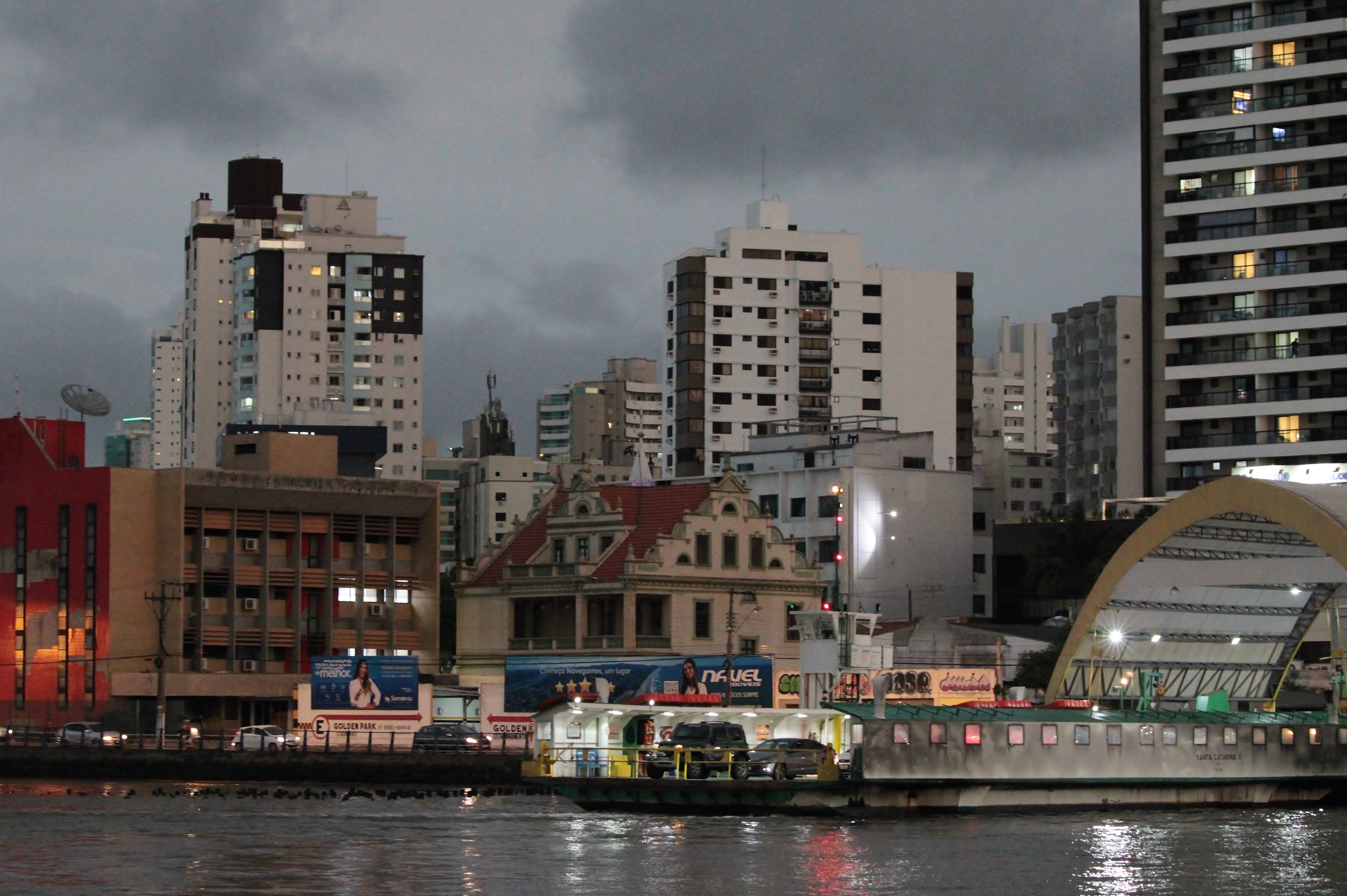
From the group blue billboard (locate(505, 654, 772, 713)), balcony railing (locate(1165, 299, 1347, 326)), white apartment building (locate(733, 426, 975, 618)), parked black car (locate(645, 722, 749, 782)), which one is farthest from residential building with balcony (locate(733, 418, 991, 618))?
parked black car (locate(645, 722, 749, 782))

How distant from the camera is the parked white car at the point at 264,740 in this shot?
83.8m

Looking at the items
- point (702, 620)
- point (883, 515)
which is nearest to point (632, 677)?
point (702, 620)

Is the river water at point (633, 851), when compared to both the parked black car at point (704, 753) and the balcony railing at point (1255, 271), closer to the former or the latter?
the parked black car at point (704, 753)

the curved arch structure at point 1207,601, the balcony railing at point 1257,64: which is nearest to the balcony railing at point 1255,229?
the balcony railing at point 1257,64

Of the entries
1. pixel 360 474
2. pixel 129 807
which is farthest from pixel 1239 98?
pixel 129 807

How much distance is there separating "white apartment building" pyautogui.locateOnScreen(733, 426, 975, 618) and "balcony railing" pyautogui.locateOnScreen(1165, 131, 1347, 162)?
21716 millimetres

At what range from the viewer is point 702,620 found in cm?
9400

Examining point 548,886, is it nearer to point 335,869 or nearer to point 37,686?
point 335,869

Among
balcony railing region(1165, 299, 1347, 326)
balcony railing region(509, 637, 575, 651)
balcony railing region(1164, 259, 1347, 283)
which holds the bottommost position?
balcony railing region(509, 637, 575, 651)

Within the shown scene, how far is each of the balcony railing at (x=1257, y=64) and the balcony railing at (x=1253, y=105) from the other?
1583 millimetres

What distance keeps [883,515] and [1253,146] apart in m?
29.5

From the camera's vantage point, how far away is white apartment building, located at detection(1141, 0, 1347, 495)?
128375 millimetres

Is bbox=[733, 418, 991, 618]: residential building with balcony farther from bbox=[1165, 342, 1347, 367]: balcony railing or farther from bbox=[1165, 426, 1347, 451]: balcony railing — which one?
bbox=[1165, 342, 1347, 367]: balcony railing

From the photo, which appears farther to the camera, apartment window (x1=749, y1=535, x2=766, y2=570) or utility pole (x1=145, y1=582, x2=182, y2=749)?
apartment window (x1=749, y1=535, x2=766, y2=570)
